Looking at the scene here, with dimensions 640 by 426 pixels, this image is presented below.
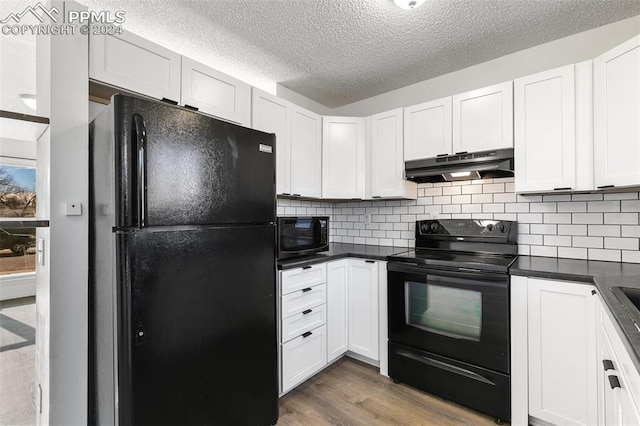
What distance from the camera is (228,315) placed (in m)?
1.43

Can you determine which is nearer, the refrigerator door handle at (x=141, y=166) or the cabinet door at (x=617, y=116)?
the refrigerator door handle at (x=141, y=166)

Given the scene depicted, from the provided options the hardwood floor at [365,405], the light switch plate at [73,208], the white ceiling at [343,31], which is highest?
the white ceiling at [343,31]

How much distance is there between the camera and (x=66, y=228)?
54.2 inches

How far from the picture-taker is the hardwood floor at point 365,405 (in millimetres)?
1859

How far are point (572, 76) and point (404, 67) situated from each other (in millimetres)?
1175

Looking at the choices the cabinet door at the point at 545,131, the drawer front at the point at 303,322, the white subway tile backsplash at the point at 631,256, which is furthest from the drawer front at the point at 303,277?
the white subway tile backsplash at the point at 631,256

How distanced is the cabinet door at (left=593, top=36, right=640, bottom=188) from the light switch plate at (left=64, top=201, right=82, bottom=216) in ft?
9.20

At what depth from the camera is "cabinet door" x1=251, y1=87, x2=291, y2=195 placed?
2320 mm

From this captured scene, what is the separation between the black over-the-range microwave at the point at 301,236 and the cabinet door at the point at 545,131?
148cm

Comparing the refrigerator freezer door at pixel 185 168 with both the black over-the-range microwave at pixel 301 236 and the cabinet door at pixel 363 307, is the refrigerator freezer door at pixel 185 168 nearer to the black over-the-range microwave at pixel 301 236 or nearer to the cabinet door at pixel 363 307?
the black over-the-range microwave at pixel 301 236

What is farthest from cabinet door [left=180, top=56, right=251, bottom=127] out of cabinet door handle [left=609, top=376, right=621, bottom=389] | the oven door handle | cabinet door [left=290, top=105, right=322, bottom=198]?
cabinet door handle [left=609, top=376, right=621, bottom=389]

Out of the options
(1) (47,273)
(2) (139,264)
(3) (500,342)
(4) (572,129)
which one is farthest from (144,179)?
(4) (572,129)

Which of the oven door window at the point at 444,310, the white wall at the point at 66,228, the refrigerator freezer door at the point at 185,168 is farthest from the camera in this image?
the oven door window at the point at 444,310

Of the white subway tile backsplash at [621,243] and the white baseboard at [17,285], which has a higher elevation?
the white subway tile backsplash at [621,243]
